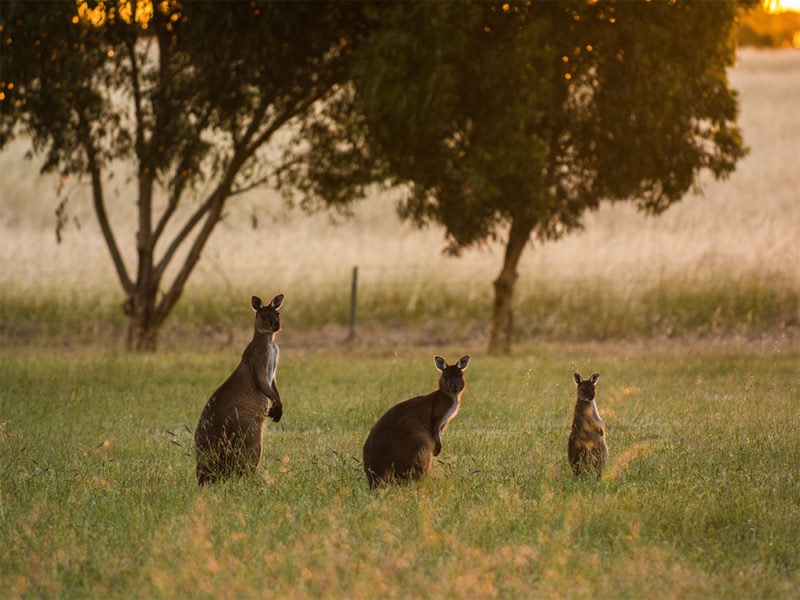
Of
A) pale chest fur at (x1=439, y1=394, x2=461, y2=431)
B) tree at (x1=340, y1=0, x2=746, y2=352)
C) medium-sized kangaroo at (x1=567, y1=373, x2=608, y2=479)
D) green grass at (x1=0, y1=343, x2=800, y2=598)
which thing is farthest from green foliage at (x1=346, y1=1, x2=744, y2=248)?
pale chest fur at (x1=439, y1=394, x2=461, y2=431)

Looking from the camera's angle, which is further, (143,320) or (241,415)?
(143,320)

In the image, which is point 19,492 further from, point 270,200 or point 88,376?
point 270,200

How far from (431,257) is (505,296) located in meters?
12.4

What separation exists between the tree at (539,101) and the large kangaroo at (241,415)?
10275mm

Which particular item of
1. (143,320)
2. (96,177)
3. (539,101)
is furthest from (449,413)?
(143,320)

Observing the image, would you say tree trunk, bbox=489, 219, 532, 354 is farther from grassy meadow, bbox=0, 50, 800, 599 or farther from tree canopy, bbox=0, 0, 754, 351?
grassy meadow, bbox=0, 50, 800, 599

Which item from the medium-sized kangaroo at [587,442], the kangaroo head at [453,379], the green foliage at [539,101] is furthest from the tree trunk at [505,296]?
the kangaroo head at [453,379]

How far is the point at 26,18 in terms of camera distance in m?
20.0

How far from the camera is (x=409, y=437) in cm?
920

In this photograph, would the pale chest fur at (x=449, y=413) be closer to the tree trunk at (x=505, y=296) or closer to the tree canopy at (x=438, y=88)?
the tree canopy at (x=438, y=88)

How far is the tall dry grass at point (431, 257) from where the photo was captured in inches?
1141

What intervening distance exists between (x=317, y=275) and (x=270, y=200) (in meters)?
15.8

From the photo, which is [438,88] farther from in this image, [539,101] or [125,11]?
[125,11]

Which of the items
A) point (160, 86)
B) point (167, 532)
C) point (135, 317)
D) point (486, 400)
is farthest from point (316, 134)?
point (167, 532)
